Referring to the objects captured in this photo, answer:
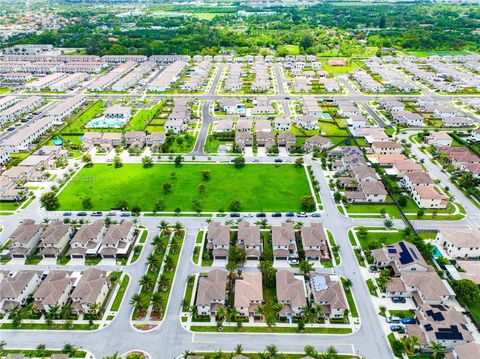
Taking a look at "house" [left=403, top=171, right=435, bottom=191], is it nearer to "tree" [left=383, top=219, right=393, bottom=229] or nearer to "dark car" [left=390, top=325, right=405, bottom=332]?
A: "tree" [left=383, top=219, right=393, bottom=229]

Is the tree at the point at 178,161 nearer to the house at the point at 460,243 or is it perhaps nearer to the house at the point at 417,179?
the house at the point at 417,179

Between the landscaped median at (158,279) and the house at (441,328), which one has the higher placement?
the landscaped median at (158,279)

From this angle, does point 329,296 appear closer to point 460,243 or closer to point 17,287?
point 460,243

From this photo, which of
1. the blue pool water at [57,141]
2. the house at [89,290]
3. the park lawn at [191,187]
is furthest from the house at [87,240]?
the blue pool water at [57,141]

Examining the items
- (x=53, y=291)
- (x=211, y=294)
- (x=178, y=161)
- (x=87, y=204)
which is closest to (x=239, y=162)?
(x=178, y=161)

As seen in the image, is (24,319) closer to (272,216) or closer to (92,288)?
(92,288)

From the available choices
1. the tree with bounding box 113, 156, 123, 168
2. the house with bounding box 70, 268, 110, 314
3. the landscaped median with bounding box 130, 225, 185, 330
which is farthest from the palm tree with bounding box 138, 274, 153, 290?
the tree with bounding box 113, 156, 123, 168
